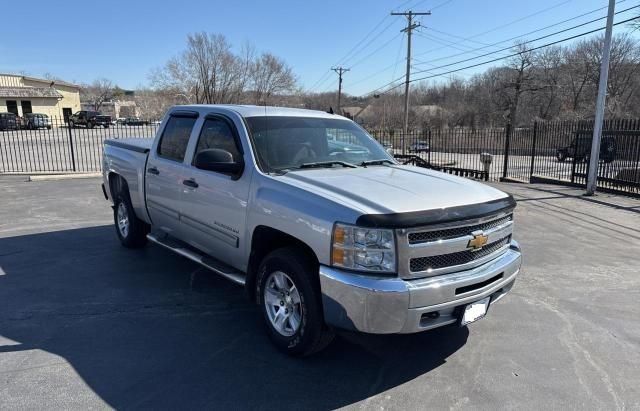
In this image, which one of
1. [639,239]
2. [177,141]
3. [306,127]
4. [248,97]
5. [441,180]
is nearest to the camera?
[441,180]

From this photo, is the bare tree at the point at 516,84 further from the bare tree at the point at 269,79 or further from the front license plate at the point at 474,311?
the front license plate at the point at 474,311

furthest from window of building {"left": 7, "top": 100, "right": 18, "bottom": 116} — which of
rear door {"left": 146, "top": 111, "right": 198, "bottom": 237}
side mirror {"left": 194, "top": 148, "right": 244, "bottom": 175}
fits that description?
side mirror {"left": 194, "top": 148, "right": 244, "bottom": 175}

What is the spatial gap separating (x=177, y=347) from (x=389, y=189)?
210 centimetres

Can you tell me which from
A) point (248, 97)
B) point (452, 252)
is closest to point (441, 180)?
point (452, 252)

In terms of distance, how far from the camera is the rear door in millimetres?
4820

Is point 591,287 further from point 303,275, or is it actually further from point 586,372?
point 303,275

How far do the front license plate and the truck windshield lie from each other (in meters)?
1.73

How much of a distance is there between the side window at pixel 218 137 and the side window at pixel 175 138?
286 mm

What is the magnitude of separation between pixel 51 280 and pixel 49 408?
2668 mm

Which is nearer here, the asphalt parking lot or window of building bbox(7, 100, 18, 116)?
the asphalt parking lot

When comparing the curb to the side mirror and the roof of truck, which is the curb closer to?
the roof of truck

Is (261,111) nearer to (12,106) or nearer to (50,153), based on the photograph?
(50,153)

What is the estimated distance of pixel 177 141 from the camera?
16.5 ft

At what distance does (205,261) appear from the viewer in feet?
14.2
